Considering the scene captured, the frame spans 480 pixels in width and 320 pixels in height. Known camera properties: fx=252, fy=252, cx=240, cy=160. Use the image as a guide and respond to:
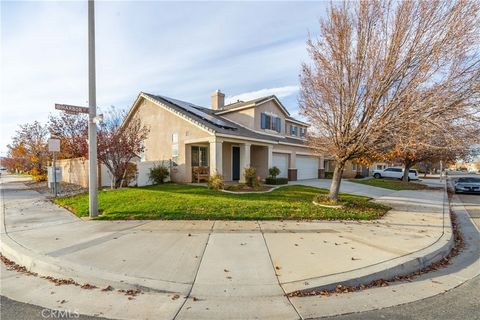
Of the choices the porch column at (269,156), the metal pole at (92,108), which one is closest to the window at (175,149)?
the porch column at (269,156)

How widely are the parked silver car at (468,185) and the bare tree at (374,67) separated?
1544cm

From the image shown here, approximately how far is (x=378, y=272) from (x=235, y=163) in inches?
559

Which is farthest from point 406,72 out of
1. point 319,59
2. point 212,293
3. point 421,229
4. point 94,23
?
point 94,23

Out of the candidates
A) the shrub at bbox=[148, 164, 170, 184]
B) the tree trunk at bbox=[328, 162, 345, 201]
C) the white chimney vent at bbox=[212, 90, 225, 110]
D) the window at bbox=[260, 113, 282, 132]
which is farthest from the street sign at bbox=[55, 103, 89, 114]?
the white chimney vent at bbox=[212, 90, 225, 110]

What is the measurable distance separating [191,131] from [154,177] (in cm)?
371

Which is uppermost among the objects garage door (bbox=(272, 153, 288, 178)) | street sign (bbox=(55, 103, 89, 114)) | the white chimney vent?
the white chimney vent

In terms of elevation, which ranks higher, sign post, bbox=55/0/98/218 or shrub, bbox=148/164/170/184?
sign post, bbox=55/0/98/218

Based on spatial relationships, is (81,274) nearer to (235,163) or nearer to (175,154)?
(175,154)

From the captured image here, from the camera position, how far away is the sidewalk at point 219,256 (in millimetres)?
3404

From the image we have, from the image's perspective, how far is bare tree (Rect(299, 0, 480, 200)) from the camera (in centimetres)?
712

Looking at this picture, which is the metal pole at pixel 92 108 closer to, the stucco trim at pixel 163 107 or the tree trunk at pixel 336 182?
the stucco trim at pixel 163 107

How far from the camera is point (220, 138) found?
14.2m

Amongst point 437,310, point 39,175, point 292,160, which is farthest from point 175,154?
point 39,175

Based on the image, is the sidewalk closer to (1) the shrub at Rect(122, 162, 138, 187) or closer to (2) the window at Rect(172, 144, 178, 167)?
(1) the shrub at Rect(122, 162, 138, 187)
